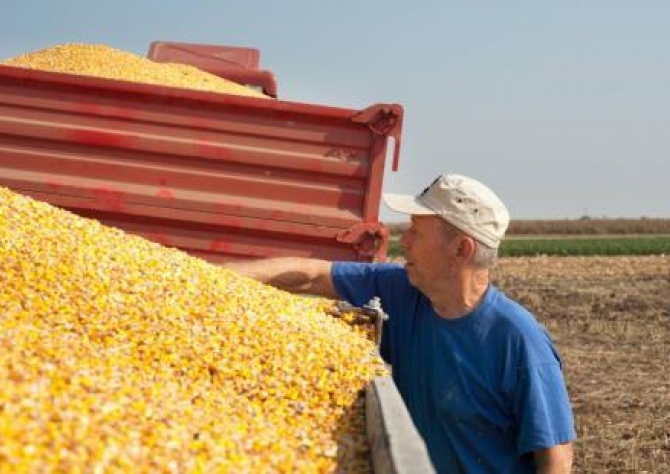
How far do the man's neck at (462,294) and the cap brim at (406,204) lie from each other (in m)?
0.31

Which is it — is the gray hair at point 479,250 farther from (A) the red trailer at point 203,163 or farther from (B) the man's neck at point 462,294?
(A) the red trailer at point 203,163

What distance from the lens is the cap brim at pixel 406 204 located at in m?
3.95

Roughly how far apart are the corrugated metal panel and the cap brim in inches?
65.4

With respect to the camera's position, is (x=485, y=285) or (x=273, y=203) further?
(x=273, y=203)

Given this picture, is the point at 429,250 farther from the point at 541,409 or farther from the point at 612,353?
the point at 612,353

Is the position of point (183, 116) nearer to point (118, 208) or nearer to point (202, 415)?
point (118, 208)

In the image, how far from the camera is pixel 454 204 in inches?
154

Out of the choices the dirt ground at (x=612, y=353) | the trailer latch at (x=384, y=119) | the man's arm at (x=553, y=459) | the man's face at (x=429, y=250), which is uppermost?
the trailer latch at (x=384, y=119)

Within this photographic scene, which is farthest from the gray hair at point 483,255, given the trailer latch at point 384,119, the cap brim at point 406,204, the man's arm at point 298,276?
the trailer latch at point 384,119

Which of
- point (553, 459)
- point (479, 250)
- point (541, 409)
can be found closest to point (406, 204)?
point (479, 250)

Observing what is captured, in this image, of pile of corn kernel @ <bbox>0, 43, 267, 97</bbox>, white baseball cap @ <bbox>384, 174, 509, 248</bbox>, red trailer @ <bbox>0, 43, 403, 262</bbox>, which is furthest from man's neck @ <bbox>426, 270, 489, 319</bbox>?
pile of corn kernel @ <bbox>0, 43, 267, 97</bbox>

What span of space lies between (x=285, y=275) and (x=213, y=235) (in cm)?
136

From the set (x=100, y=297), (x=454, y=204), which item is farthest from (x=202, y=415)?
(x=454, y=204)

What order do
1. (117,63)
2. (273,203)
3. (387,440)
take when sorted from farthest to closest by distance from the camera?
(117,63), (273,203), (387,440)
